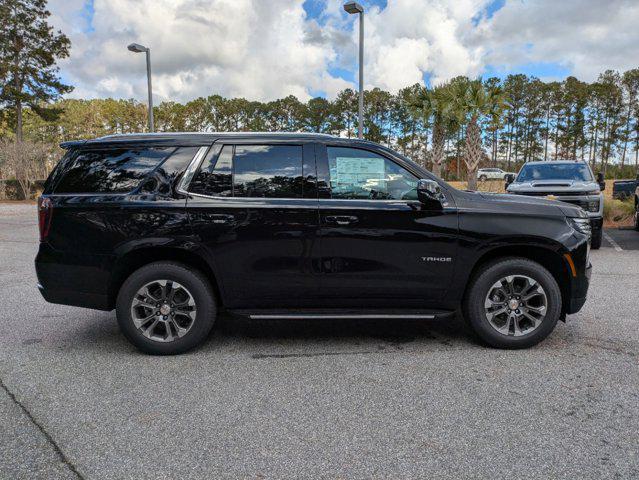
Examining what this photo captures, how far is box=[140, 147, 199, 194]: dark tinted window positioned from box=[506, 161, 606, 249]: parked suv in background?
7916 millimetres

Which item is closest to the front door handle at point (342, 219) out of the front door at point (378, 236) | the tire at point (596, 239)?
the front door at point (378, 236)

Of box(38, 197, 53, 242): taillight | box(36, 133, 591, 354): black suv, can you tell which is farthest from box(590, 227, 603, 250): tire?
box(38, 197, 53, 242): taillight

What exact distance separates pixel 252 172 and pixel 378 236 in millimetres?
1192

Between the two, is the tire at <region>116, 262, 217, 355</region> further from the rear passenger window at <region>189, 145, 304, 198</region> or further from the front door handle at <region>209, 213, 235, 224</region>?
the rear passenger window at <region>189, 145, 304, 198</region>

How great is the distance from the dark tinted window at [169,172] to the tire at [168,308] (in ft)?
2.08

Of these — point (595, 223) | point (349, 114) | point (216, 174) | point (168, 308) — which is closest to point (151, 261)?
point (168, 308)

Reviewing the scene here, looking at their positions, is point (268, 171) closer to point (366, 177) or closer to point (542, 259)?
point (366, 177)

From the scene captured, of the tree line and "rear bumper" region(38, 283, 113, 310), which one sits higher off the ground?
the tree line

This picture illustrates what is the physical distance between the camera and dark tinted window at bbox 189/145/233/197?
4.26 m

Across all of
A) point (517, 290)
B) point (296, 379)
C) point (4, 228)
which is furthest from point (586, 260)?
point (4, 228)

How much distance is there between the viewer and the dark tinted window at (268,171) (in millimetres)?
4266

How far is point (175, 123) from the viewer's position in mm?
80688

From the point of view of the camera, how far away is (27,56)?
110ft

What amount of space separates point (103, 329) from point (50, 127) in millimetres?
86072
